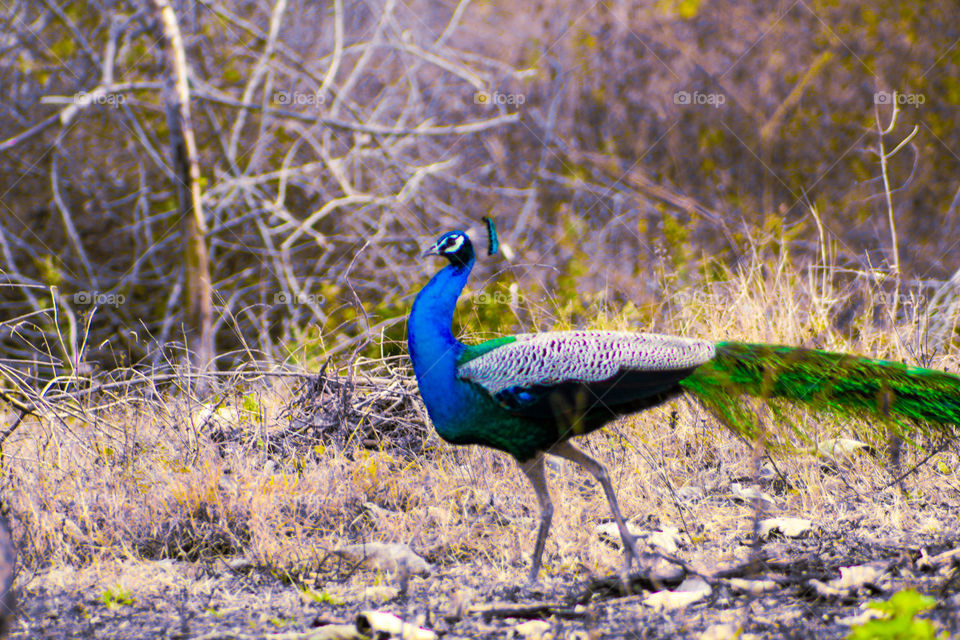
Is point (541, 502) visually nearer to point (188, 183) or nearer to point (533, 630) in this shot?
point (533, 630)

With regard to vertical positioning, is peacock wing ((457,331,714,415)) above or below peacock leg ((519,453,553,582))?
above

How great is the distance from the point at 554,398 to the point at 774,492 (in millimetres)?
1430

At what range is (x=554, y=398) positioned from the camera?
8.98 feet

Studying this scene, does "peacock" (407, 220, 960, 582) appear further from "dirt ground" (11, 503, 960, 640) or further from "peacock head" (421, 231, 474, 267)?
"dirt ground" (11, 503, 960, 640)

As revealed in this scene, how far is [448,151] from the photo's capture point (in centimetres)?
856

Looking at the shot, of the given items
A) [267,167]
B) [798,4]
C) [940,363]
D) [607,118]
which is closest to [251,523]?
[940,363]

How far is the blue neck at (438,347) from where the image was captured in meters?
2.79

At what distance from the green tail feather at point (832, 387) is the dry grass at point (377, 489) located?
7.5 inches

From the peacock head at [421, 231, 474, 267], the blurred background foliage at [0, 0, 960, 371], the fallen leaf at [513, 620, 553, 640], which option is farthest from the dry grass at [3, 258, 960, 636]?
the blurred background foliage at [0, 0, 960, 371]

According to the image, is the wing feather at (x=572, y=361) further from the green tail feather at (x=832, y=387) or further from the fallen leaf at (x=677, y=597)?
the fallen leaf at (x=677, y=597)

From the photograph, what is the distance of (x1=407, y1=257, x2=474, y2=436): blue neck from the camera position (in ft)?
9.14

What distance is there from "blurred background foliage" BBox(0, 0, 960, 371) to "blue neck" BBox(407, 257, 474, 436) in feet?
13.3

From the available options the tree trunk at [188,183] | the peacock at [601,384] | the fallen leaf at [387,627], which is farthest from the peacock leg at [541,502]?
the tree trunk at [188,183]

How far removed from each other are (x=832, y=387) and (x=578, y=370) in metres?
0.82
